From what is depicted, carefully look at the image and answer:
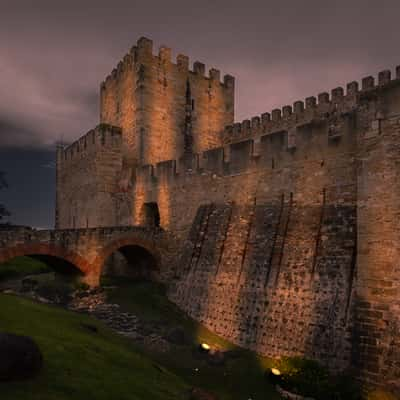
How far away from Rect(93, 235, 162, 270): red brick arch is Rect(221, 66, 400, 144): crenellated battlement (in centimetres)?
1010

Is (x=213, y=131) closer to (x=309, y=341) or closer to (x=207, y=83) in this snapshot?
(x=207, y=83)

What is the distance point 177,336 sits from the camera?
15078 mm

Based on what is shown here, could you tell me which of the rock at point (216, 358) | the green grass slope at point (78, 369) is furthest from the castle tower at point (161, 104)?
the green grass slope at point (78, 369)

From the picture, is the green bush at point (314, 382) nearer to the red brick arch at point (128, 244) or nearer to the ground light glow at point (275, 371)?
the ground light glow at point (275, 371)

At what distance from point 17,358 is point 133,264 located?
18482mm

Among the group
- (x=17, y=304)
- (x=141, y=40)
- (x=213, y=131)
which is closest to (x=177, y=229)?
(x=17, y=304)

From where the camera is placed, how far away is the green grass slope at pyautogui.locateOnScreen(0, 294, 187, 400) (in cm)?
686

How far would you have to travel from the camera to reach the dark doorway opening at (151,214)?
25.8m

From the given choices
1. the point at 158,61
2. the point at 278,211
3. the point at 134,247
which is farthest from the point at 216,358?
the point at 158,61


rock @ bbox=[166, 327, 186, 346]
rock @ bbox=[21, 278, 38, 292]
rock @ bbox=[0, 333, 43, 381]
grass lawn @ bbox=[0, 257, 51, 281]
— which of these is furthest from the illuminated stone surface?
rock @ bbox=[0, 333, 43, 381]

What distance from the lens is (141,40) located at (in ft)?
92.7

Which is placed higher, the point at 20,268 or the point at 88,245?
the point at 88,245

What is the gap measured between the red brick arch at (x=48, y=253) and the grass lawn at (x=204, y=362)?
242cm

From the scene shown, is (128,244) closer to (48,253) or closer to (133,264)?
(133,264)
